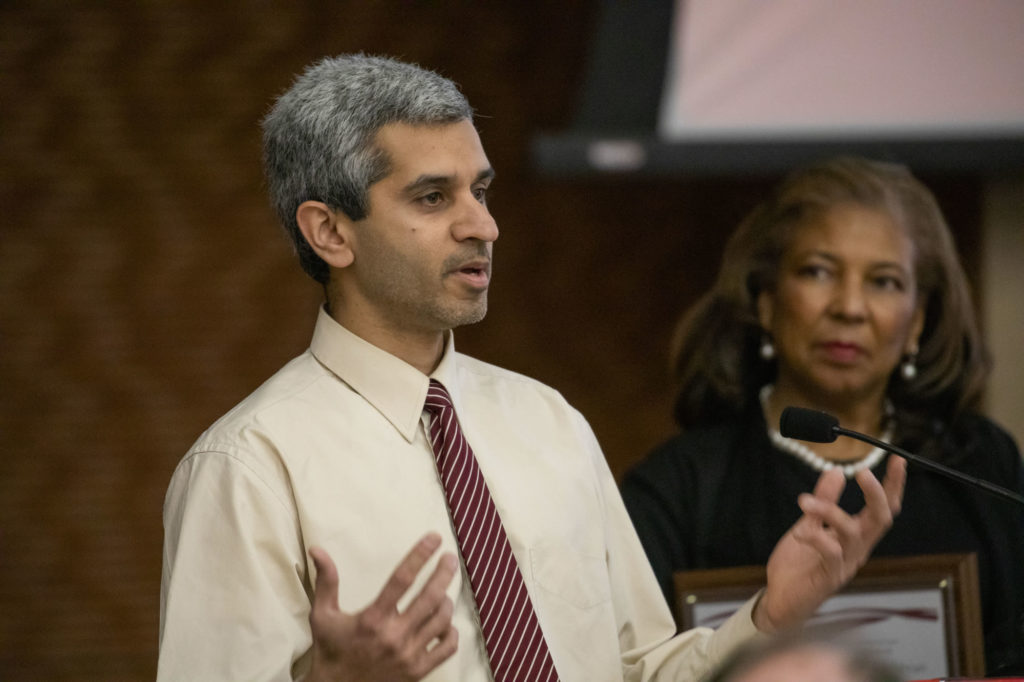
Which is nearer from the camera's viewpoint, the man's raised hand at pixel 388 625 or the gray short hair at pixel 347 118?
the man's raised hand at pixel 388 625

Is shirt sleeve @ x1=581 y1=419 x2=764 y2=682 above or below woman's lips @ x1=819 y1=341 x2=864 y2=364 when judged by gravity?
below

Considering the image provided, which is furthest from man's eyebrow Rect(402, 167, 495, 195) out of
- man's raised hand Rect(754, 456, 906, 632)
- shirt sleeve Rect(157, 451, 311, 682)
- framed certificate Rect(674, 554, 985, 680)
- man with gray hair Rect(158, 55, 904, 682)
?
Answer: framed certificate Rect(674, 554, 985, 680)

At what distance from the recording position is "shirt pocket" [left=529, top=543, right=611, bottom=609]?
1.63 metres

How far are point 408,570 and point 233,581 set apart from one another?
0.93 feet

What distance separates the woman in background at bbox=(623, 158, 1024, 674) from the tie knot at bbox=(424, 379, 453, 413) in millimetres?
726

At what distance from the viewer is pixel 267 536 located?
145 cm

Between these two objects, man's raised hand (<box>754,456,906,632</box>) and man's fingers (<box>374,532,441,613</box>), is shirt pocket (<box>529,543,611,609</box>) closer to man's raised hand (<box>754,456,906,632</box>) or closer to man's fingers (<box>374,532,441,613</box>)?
man's raised hand (<box>754,456,906,632</box>)

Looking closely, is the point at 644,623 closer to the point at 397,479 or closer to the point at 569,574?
the point at 569,574

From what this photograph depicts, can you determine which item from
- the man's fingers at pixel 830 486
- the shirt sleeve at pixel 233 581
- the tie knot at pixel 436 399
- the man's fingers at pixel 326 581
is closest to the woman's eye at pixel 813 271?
the man's fingers at pixel 830 486

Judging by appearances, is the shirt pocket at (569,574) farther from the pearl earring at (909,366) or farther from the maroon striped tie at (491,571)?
the pearl earring at (909,366)

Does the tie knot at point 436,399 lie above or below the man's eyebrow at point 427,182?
below

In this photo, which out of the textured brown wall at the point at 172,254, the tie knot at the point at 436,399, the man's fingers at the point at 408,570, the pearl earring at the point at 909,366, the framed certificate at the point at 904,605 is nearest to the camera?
the man's fingers at the point at 408,570

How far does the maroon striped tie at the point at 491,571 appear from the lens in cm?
154

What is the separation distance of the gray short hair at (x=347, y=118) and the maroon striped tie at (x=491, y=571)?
36 centimetres
